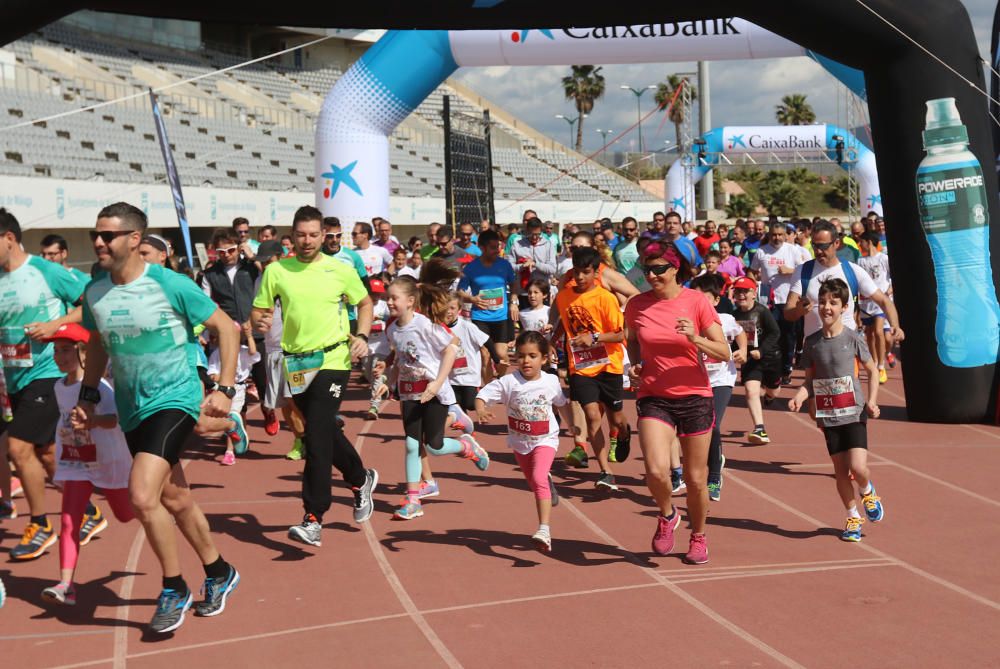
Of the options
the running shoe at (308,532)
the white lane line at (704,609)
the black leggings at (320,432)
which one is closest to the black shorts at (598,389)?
the white lane line at (704,609)

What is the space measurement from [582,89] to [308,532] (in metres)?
81.7

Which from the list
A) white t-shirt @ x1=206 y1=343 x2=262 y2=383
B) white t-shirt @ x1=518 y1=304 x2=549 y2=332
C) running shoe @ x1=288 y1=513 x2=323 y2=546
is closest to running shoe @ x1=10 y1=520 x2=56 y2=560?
running shoe @ x1=288 y1=513 x2=323 y2=546

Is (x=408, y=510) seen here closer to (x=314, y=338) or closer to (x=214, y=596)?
(x=314, y=338)

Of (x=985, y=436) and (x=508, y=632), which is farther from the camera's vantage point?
(x=985, y=436)

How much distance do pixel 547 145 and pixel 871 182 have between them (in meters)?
25.7

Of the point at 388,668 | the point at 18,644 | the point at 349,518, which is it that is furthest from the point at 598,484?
the point at 18,644

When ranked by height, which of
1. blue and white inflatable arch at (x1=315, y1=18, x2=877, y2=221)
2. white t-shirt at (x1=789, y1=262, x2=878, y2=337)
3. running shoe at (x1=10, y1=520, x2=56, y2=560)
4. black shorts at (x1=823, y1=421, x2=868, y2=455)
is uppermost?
blue and white inflatable arch at (x1=315, y1=18, x2=877, y2=221)

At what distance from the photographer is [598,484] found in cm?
853

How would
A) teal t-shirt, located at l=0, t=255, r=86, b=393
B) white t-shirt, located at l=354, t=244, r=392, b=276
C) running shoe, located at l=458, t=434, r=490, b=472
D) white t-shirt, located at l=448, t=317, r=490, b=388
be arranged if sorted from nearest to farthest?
teal t-shirt, located at l=0, t=255, r=86, b=393, running shoe, located at l=458, t=434, r=490, b=472, white t-shirt, located at l=448, t=317, r=490, b=388, white t-shirt, located at l=354, t=244, r=392, b=276

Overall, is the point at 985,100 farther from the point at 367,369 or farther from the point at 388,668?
the point at 388,668

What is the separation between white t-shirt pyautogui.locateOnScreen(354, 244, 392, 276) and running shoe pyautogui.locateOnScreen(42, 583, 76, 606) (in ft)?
29.0

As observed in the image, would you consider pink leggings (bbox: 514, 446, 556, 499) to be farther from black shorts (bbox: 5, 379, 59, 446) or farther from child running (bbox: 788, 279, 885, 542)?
black shorts (bbox: 5, 379, 59, 446)

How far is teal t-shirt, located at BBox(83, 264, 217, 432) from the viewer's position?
552cm

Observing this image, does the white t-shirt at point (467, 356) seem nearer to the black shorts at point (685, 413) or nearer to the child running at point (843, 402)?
the black shorts at point (685, 413)
